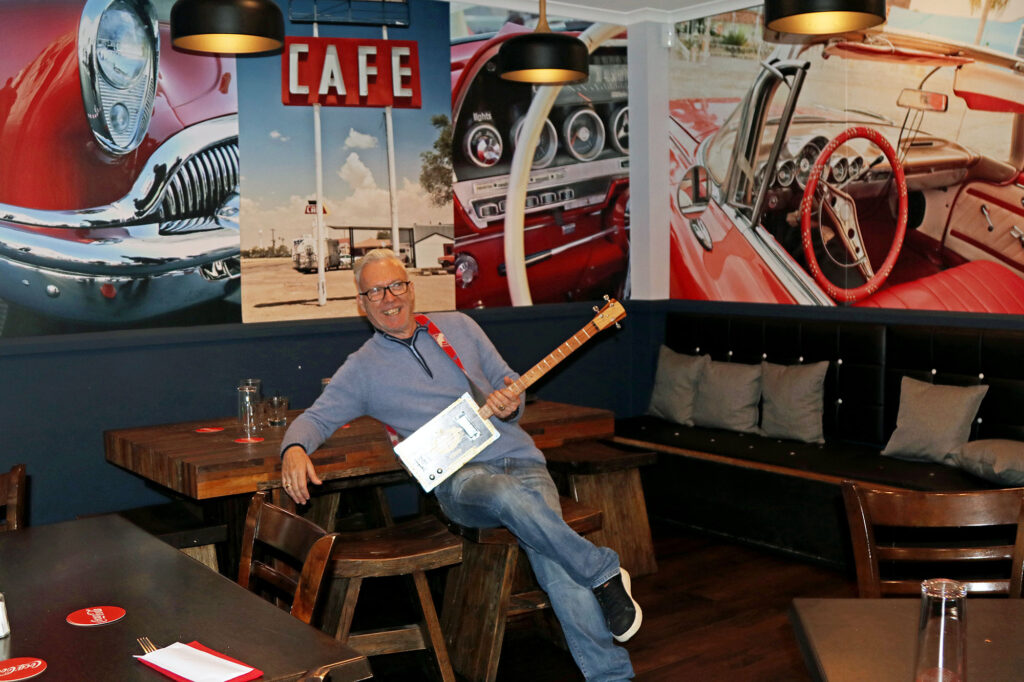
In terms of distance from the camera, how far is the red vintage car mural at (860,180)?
4789 millimetres

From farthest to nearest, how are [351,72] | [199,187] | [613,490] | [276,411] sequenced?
[351,72], [199,187], [613,490], [276,411]

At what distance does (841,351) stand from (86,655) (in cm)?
419

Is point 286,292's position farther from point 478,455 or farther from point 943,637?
point 943,637

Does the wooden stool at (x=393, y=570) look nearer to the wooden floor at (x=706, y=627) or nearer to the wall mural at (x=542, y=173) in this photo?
the wooden floor at (x=706, y=627)

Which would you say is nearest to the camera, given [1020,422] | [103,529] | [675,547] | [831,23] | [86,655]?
[86,655]

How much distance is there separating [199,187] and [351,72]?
975mm

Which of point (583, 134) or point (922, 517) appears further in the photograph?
point (583, 134)

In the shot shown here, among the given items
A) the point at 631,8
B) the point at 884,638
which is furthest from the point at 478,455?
the point at 631,8

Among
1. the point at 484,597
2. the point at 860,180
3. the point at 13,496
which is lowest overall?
the point at 484,597

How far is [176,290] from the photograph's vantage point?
4.87 metres

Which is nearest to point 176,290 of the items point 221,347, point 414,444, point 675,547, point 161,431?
point 221,347

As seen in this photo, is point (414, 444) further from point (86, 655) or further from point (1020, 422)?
point (1020, 422)

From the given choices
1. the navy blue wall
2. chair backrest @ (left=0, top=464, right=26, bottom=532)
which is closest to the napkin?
chair backrest @ (left=0, top=464, right=26, bottom=532)

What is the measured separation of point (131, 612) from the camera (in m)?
2.04
